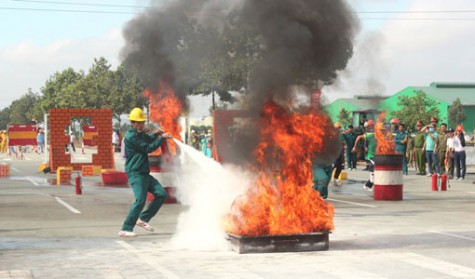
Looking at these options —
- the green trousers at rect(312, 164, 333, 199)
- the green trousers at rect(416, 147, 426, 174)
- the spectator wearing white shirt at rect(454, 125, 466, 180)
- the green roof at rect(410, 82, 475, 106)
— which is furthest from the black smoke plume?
the green roof at rect(410, 82, 475, 106)

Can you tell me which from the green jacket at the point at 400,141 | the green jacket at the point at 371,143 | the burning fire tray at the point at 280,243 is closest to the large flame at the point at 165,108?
the green jacket at the point at 371,143

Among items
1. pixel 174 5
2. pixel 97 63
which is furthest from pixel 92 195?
pixel 97 63

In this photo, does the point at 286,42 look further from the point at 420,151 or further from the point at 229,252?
the point at 420,151

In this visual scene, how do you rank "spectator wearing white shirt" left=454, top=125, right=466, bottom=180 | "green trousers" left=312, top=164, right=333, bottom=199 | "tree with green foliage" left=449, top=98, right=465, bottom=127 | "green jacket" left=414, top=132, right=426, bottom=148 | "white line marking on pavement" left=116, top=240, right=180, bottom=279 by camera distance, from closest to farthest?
"white line marking on pavement" left=116, top=240, right=180, bottom=279
"green trousers" left=312, top=164, right=333, bottom=199
"spectator wearing white shirt" left=454, top=125, right=466, bottom=180
"green jacket" left=414, top=132, right=426, bottom=148
"tree with green foliage" left=449, top=98, right=465, bottom=127

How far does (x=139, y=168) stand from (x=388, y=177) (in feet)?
25.6

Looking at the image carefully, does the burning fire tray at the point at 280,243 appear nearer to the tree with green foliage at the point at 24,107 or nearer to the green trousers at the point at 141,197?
the green trousers at the point at 141,197

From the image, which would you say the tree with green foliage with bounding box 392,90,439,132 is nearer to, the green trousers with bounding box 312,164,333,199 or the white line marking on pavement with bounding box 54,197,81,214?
the green trousers with bounding box 312,164,333,199

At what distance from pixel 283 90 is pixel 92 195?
10.5m

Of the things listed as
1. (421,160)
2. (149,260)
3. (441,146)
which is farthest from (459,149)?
(149,260)

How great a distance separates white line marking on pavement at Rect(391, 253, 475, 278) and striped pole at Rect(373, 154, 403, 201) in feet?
26.8

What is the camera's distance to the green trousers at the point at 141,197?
11375 millimetres

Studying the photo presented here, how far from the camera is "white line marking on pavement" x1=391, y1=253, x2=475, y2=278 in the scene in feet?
26.8

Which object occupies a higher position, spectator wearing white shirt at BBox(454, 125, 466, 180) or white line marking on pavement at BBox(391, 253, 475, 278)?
spectator wearing white shirt at BBox(454, 125, 466, 180)

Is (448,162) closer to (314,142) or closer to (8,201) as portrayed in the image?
(8,201)
